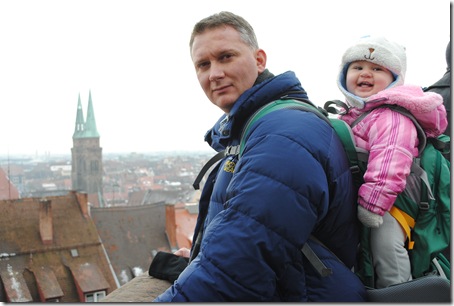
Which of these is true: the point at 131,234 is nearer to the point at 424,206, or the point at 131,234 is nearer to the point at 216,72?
the point at 216,72

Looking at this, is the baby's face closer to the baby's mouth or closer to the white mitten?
the baby's mouth

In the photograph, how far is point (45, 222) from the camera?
31.6ft

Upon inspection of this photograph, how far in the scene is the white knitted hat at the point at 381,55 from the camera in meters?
1.22

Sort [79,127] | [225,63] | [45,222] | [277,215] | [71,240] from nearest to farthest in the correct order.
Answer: [277,215] → [225,63] → [45,222] → [71,240] → [79,127]

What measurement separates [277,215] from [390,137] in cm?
35

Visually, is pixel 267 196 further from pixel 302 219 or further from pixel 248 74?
pixel 248 74

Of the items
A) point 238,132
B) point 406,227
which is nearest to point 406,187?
point 406,227

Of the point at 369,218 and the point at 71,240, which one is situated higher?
the point at 369,218

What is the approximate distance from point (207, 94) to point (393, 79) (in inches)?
17.5

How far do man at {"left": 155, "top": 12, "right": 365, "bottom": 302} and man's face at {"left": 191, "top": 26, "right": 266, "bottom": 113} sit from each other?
0.09 m

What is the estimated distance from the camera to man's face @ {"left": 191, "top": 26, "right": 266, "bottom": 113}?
3.67 ft

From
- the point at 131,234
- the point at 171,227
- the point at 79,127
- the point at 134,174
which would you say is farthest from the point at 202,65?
the point at 79,127

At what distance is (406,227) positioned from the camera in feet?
3.46

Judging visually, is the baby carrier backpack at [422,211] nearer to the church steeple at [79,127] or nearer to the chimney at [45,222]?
the chimney at [45,222]
